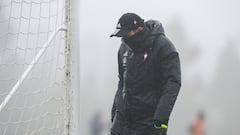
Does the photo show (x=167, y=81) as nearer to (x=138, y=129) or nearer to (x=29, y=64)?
(x=138, y=129)

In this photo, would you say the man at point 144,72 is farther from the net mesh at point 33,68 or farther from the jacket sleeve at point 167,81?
the net mesh at point 33,68

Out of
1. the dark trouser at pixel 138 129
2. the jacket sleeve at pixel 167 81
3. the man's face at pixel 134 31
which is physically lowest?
the dark trouser at pixel 138 129

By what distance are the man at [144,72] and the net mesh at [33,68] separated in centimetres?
54

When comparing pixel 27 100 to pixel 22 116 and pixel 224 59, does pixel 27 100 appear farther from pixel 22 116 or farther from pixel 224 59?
pixel 224 59

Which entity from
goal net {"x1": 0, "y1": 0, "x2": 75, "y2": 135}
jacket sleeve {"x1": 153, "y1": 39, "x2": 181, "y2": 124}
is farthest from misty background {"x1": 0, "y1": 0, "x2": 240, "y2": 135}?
jacket sleeve {"x1": 153, "y1": 39, "x2": 181, "y2": 124}

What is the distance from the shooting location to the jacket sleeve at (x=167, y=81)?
1515 millimetres

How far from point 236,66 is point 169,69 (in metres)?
0.95

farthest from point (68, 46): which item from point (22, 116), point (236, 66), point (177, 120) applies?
point (236, 66)

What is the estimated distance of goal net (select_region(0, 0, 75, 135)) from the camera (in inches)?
82.4

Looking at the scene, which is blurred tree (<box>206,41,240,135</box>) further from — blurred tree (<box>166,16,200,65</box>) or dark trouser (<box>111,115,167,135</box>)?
dark trouser (<box>111,115,167,135</box>)

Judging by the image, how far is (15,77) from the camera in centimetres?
220

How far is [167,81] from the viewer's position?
155 centimetres

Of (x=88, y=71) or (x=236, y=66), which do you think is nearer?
(x=88, y=71)

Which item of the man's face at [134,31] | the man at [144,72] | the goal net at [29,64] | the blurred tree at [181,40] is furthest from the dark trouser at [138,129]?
the blurred tree at [181,40]
